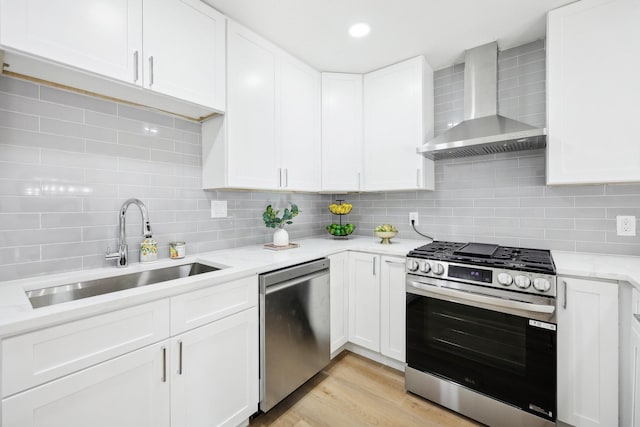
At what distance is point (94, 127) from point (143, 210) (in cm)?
51

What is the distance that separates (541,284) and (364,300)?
1.19 metres

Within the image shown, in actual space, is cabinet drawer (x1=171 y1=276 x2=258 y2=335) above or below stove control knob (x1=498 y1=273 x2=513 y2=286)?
below

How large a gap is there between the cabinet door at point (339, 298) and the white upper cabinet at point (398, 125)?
2.53 ft

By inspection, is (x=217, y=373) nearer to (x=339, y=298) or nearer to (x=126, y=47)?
(x=339, y=298)

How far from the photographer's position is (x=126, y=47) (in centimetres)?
138

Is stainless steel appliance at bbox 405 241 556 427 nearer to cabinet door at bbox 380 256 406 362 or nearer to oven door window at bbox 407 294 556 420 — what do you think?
oven door window at bbox 407 294 556 420

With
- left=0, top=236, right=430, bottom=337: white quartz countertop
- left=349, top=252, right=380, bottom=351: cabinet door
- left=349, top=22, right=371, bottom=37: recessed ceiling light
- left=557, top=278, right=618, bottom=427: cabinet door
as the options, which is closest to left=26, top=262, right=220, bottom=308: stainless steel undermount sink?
left=0, top=236, right=430, bottom=337: white quartz countertop

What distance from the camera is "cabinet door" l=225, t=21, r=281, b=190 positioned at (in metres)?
1.89

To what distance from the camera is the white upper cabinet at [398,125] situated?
2.35 metres

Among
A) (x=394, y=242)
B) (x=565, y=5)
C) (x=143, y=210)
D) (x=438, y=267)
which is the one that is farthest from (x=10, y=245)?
(x=565, y=5)

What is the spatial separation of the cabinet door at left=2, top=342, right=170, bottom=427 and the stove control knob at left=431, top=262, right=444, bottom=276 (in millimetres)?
1551

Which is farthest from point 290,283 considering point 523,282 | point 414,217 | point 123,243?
point 414,217

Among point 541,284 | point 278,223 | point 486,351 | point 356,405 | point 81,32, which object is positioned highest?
point 81,32

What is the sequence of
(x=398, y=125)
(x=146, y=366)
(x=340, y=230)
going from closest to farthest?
(x=146, y=366), (x=398, y=125), (x=340, y=230)
